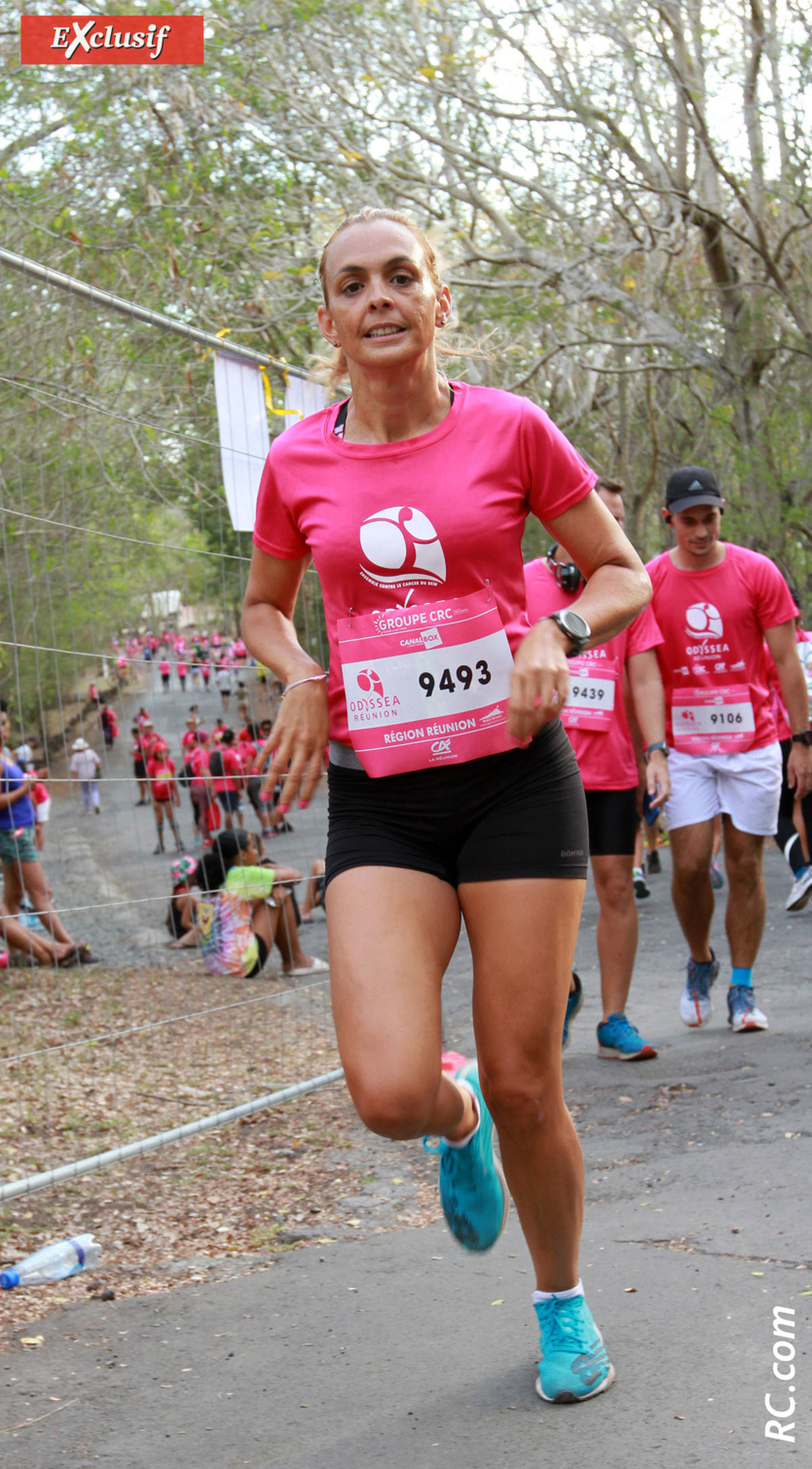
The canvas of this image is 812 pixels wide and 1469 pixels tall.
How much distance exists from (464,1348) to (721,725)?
365cm

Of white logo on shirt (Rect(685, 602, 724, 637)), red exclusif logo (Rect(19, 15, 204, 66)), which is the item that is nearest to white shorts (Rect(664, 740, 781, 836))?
white logo on shirt (Rect(685, 602, 724, 637))

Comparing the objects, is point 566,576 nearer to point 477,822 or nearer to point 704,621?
point 704,621

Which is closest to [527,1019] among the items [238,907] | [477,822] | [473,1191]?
[477,822]

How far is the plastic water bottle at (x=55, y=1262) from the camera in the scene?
149 inches

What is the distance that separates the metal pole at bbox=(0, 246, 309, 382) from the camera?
4656mm

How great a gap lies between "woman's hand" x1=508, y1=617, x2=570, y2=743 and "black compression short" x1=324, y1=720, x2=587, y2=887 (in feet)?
0.76

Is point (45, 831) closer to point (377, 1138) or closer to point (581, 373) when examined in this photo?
point (377, 1138)

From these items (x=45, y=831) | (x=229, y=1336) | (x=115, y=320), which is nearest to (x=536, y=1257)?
(x=229, y=1336)

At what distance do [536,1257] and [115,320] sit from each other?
3.80m

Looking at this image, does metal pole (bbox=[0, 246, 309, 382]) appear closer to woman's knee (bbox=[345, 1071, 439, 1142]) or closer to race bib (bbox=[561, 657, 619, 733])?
race bib (bbox=[561, 657, 619, 733])

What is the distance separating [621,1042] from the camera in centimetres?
605

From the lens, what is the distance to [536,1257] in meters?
2.90

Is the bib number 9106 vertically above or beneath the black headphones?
beneath

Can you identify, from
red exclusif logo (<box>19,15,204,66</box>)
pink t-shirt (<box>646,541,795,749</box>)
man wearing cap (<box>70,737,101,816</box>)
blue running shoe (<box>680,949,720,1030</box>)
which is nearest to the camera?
man wearing cap (<box>70,737,101,816</box>)
